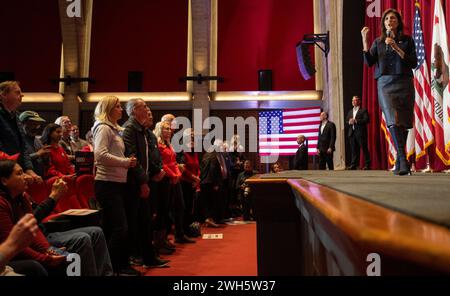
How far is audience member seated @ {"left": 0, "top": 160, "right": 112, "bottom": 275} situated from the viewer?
1848 millimetres

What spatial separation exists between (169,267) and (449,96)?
320 centimetres

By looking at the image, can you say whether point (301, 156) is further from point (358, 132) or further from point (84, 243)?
point (84, 243)

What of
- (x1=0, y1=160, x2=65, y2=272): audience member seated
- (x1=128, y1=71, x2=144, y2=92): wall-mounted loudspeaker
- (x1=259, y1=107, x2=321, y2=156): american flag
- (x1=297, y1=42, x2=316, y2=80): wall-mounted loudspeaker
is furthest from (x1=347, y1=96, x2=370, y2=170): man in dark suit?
(x1=128, y1=71, x2=144, y2=92): wall-mounted loudspeaker

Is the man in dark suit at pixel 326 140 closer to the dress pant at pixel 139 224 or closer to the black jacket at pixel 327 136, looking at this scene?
the black jacket at pixel 327 136

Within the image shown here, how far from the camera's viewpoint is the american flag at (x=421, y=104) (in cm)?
483

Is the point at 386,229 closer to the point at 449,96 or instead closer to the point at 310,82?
the point at 449,96

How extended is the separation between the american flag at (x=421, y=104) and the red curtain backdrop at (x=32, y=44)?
1024 centimetres

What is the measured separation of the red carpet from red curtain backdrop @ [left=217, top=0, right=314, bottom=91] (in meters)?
7.07

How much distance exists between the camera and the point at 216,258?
395cm

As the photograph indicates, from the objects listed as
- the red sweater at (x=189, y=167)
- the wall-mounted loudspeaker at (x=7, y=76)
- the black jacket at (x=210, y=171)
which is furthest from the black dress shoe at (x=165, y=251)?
the wall-mounted loudspeaker at (x=7, y=76)

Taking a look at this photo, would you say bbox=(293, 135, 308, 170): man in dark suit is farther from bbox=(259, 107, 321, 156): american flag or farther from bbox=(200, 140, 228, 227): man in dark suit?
bbox=(200, 140, 228, 227): man in dark suit

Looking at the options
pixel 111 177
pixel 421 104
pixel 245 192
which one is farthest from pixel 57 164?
pixel 245 192

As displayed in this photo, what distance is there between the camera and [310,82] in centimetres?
1174
